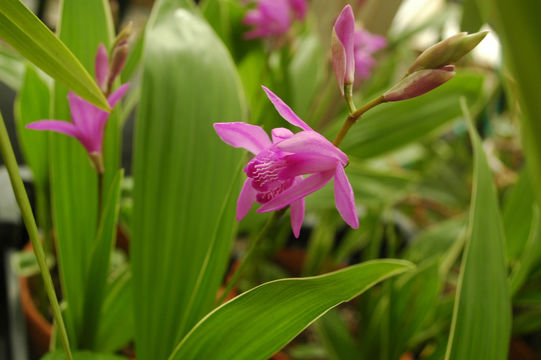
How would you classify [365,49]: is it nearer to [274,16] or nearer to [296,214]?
[274,16]

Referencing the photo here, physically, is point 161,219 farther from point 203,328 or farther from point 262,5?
point 262,5

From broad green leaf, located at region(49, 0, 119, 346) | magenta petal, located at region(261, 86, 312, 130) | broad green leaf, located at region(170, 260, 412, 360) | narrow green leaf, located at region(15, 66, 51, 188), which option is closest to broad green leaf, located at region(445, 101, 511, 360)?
broad green leaf, located at region(170, 260, 412, 360)

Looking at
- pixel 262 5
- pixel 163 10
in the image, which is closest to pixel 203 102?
pixel 163 10

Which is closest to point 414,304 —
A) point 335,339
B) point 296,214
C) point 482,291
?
point 335,339

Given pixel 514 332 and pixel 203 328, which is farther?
pixel 514 332

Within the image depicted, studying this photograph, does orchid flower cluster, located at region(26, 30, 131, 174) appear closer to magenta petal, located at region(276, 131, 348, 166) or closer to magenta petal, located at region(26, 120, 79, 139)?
magenta petal, located at region(26, 120, 79, 139)

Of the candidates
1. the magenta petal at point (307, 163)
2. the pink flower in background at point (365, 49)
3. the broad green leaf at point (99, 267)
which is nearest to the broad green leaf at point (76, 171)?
the broad green leaf at point (99, 267)
